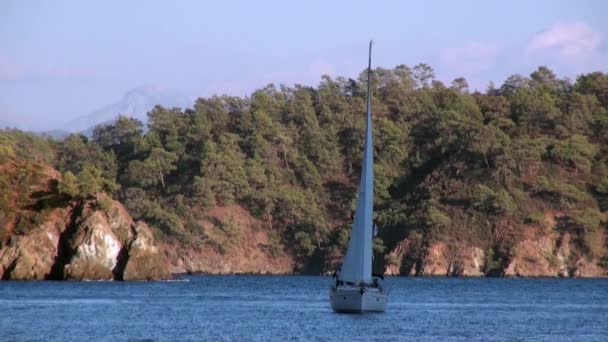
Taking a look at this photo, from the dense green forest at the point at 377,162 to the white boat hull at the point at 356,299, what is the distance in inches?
2614

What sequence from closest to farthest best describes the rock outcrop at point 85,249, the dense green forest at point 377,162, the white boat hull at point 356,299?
the white boat hull at point 356,299, the rock outcrop at point 85,249, the dense green forest at point 377,162

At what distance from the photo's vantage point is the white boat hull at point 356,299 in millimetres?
58500

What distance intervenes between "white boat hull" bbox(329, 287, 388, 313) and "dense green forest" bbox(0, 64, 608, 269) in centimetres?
6639

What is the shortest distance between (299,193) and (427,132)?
65.0ft

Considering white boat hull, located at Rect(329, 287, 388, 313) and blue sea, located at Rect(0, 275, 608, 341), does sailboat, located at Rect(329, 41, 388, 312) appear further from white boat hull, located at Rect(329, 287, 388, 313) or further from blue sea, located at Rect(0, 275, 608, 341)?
blue sea, located at Rect(0, 275, 608, 341)

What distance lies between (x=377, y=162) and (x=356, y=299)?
307 ft

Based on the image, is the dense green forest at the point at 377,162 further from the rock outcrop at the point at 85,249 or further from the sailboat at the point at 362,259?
the sailboat at the point at 362,259

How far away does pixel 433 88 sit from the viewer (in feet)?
583

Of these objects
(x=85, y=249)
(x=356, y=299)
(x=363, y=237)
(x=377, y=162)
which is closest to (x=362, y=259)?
(x=363, y=237)

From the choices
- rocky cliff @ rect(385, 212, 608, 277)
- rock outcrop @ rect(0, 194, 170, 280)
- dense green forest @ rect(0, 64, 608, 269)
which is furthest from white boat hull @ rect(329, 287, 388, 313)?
rocky cliff @ rect(385, 212, 608, 277)

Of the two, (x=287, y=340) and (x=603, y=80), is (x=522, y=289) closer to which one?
(x=287, y=340)

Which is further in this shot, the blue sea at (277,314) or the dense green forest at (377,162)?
the dense green forest at (377,162)

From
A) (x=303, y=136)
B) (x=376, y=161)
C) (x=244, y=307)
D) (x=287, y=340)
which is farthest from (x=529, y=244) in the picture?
(x=287, y=340)

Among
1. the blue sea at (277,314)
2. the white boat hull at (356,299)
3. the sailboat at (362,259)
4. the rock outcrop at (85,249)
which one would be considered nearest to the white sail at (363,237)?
the sailboat at (362,259)
